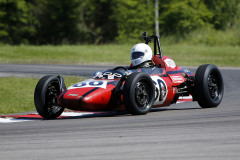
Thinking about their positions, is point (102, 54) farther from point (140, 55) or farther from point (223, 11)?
point (140, 55)

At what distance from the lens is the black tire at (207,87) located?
10844mm

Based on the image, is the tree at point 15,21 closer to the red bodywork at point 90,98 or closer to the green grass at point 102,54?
the green grass at point 102,54

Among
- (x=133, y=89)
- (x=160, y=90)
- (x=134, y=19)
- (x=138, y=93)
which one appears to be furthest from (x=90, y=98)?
(x=134, y=19)

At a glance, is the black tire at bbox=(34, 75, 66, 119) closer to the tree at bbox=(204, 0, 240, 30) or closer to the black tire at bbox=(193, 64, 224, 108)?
the black tire at bbox=(193, 64, 224, 108)

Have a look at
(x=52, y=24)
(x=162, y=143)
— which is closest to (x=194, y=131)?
(x=162, y=143)

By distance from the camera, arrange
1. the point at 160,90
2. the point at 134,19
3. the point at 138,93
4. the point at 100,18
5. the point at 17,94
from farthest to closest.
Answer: the point at 100,18
the point at 134,19
the point at 17,94
the point at 160,90
the point at 138,93

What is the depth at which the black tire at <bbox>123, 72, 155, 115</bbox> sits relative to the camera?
9.29 meters

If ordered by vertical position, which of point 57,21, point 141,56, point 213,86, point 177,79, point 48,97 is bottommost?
point 213,86

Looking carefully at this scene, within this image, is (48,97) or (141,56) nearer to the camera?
(48,97)

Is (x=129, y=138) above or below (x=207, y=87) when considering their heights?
below

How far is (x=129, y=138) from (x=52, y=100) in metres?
3.58

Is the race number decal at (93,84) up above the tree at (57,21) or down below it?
below

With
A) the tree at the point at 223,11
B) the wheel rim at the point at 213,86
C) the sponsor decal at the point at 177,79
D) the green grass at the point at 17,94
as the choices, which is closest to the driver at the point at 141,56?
the sponsor decal at the point at 177,79

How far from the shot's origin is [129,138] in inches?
268
